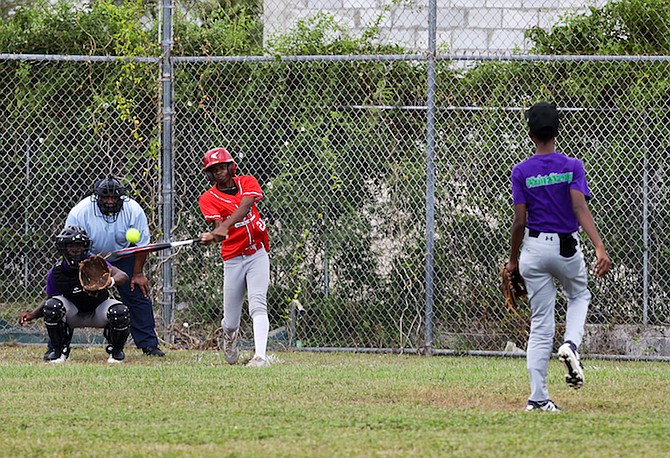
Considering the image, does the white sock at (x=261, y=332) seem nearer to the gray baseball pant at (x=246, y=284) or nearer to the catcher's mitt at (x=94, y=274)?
the gray baseball pant at (x=246, y=284)

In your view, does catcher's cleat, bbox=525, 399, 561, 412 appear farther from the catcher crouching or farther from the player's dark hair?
the catcher crouching

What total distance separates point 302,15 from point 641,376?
20.3ft

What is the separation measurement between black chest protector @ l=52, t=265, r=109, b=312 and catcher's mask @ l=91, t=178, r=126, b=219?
64cm

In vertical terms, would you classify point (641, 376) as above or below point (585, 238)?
below

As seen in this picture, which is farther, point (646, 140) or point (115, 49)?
point (115, 49)

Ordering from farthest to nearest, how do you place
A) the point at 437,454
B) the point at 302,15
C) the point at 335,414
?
the point at 302,15, the point at 335,414, the point at 437,454

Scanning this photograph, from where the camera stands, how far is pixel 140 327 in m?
10.2

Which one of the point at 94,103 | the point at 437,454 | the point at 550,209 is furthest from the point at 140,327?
the point at 437,454

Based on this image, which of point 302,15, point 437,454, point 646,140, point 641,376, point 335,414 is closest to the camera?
point 437,454

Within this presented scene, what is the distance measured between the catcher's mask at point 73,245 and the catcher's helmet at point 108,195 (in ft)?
1.34

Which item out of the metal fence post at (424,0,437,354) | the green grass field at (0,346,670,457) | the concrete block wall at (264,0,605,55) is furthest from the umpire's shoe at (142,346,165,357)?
the concrete block wall at (264,0,605,55)

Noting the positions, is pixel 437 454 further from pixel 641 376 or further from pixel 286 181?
pixel 286 181

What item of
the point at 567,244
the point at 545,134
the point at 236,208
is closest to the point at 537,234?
the point at 567,244

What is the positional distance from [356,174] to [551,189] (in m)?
4.28
